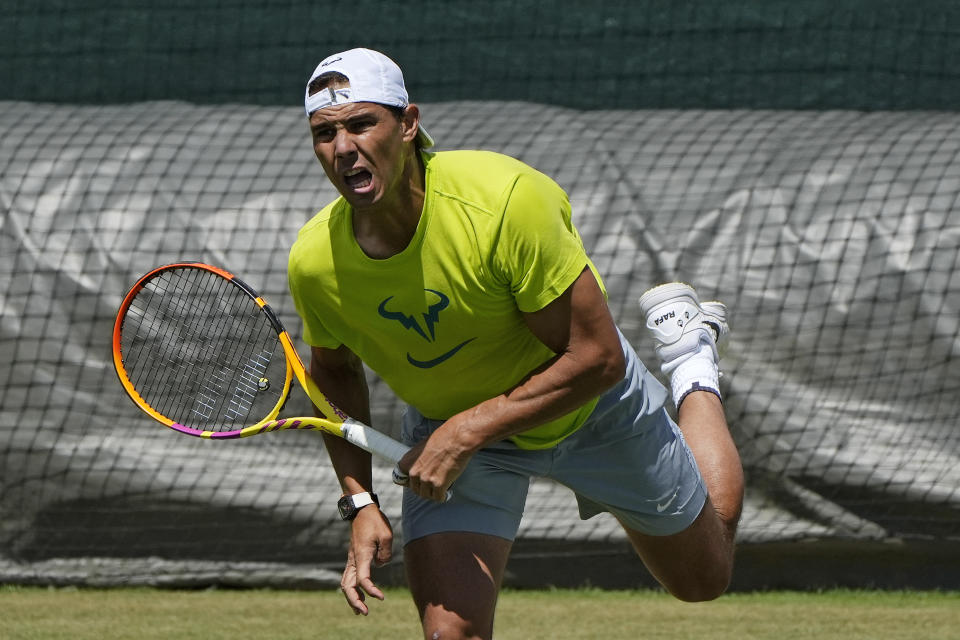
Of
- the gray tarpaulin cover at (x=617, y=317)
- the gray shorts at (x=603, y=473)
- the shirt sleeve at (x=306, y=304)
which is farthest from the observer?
the gray tarpaulin cover at (x=617, y=317)

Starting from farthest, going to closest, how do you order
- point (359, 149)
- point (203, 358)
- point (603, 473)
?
point (203, 358) → point (603, 473) → point (359, 149)

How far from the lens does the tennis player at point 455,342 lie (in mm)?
3115

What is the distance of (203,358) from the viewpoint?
4.46 m

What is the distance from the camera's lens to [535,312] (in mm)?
3164

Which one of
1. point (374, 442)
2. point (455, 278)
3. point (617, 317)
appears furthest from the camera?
point (617, 317)

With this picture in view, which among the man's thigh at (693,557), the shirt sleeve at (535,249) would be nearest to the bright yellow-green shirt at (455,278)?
the shirt sleeve at (535,249)

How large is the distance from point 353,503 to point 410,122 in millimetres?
923

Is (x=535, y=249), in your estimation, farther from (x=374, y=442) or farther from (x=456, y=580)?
(x=456, y=580)

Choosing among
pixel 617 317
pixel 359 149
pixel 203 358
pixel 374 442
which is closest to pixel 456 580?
pixel 374 442

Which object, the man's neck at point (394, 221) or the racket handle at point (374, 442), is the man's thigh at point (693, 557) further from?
the man's neck at point (394, 221)

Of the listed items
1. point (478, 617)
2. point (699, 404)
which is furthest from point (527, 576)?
point (478, 617)

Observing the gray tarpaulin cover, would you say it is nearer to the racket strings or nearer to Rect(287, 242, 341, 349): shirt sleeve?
the racket strings

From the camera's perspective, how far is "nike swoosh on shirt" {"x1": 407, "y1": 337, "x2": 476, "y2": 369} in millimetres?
3321

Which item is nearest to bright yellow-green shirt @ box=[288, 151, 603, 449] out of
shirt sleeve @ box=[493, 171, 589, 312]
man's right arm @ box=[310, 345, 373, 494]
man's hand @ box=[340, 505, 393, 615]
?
shirt sleeve @ box=[493, 171, 589, 312]
